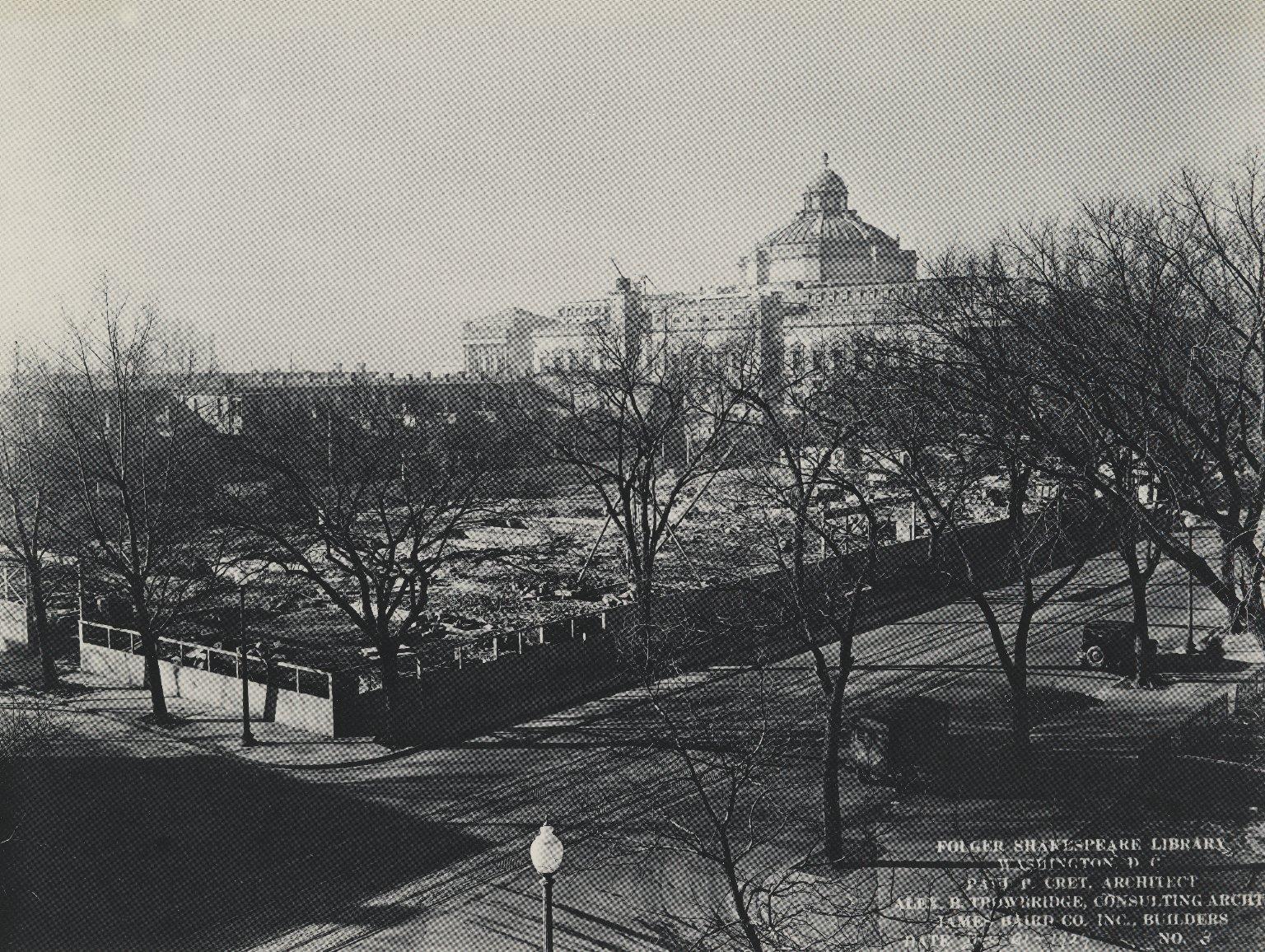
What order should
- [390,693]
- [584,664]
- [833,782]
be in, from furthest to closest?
1. [584,664]
2. [390,693]
3. [833,782]

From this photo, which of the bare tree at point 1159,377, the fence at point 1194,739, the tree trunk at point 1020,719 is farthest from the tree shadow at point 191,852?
the fence at point 1194,739

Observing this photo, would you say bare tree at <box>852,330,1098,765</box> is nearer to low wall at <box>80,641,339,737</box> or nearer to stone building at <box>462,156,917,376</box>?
low wall at <box>80,641,339,737</box>

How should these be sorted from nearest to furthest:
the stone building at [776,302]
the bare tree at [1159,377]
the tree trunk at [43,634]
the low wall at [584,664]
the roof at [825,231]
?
the bare tree at [1159,377]
the low wall at [584,664]
the tree trunk at [43,634]
the stone building at [776,302]
the roof at [825,231]

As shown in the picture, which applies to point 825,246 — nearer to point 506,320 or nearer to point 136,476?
point 506,320

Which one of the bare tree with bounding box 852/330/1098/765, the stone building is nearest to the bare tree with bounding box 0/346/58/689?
the bare tree with bounding box 852/330/1098/765

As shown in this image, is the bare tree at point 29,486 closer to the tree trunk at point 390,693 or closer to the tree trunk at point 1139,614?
the tree trunk at point 390,693

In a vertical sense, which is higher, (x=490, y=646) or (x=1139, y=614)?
(x=1139, y=614)

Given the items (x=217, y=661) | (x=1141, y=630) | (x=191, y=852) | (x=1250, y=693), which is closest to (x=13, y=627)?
(x=217, y=661)
